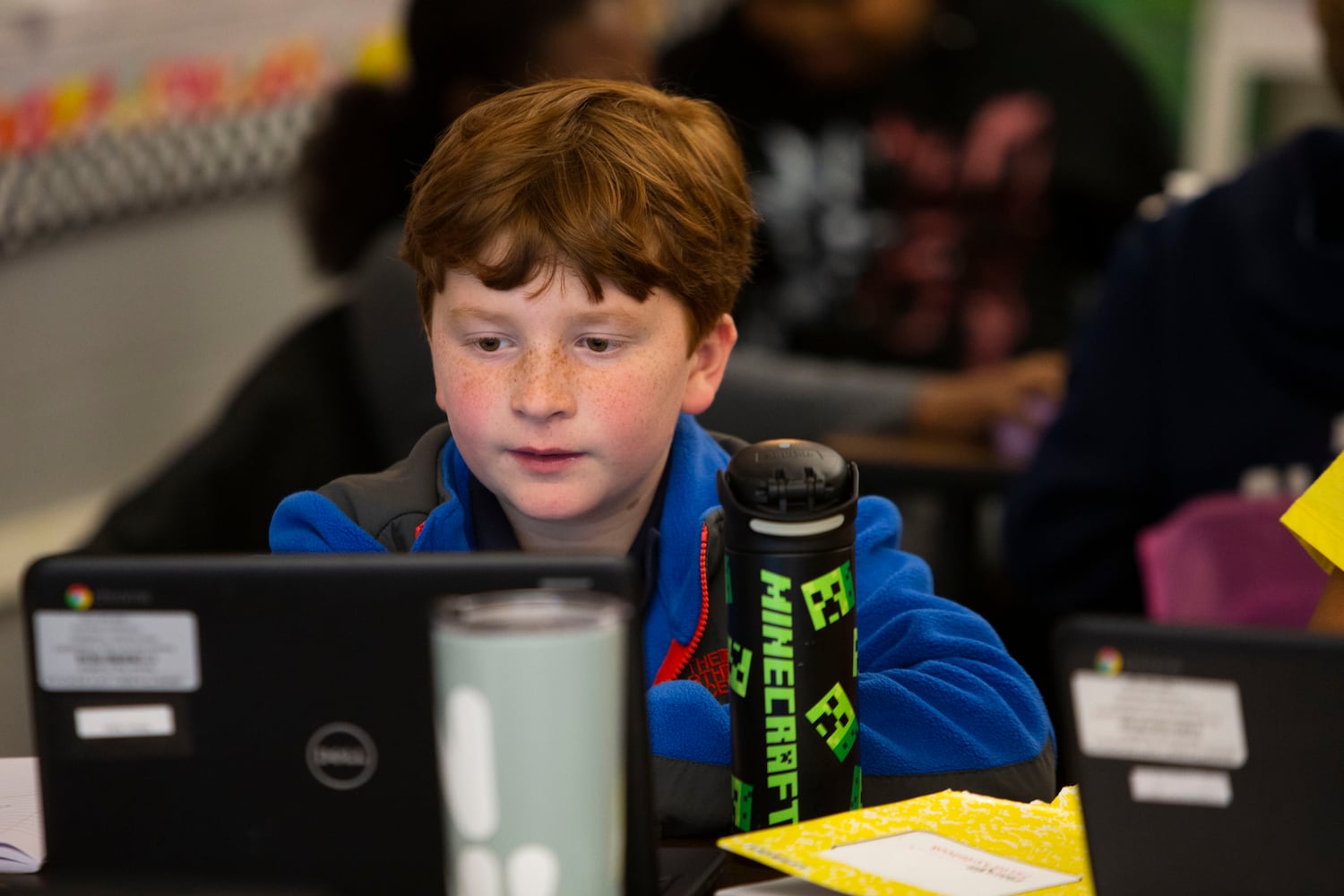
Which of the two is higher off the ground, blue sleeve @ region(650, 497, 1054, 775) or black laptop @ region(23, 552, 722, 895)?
black laptop @ region(23, 552, 722, 895)

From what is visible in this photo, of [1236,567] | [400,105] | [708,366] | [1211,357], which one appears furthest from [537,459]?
[400,105]

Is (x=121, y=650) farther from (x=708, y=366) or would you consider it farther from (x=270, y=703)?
(x=708, y=366)

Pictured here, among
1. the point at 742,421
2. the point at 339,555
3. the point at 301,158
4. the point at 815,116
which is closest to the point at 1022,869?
the point at 339,555

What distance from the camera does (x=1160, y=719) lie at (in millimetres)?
686

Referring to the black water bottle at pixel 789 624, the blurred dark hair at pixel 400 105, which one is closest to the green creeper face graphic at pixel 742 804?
the black water bottle at pixel 789 624

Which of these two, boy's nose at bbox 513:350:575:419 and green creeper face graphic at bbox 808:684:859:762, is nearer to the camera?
green creeper face graphic at bbox 808:684:859:762

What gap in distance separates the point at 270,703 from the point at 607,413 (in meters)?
0.37

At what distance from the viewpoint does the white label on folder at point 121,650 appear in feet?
2.42

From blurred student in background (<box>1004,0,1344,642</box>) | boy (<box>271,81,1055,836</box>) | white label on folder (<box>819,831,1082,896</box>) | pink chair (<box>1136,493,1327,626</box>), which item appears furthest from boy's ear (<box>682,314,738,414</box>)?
blurred student in background (<box>1004,0,1344,642</box>)

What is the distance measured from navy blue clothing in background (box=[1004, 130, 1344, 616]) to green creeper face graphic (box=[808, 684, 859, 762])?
1232 mm

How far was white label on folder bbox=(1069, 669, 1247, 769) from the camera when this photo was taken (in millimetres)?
677

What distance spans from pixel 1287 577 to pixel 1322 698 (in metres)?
1.19

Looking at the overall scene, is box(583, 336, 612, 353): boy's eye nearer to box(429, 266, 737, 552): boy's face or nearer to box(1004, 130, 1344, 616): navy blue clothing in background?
box(429, 266, 737, 552): boy's face

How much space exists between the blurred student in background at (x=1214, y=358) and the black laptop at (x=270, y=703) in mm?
1417
